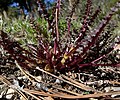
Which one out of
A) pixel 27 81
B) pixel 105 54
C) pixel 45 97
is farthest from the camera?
pixel 105 54

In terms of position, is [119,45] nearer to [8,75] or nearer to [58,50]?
[58,50]

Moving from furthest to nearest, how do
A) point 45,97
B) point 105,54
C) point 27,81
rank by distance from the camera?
point 105,54, point 27,81, point 45,97

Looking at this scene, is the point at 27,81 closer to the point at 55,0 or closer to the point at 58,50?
the point at 58,50

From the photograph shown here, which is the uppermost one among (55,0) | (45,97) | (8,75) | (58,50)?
(55,0)

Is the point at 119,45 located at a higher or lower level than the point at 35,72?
higher

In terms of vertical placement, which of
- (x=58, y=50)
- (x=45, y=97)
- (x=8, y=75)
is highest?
Result: (x=58, y=50)

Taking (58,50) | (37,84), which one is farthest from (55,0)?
(37,84)

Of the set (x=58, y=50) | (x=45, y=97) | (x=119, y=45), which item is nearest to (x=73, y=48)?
(x=58, y=50)

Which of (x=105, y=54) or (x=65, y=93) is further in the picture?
(x=105, y=54)

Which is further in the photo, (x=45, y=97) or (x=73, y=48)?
(x=73, y=48)
